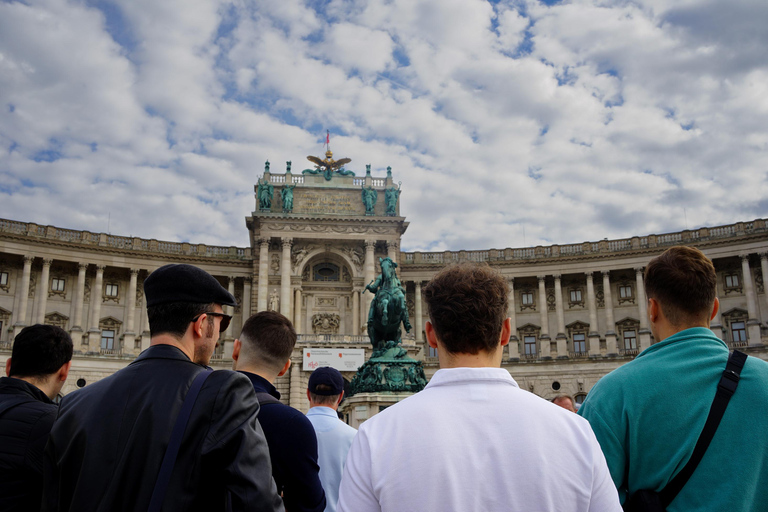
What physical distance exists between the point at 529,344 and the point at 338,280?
1764 cm

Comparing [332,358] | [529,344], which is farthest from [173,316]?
[529,344]

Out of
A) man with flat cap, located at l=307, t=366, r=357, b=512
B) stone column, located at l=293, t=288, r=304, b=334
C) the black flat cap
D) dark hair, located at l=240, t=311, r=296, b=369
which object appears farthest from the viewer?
stone column, located at l=293, t=288, r=304, b=334

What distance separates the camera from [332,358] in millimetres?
49750

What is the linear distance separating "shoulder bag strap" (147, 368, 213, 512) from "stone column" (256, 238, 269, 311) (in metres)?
52.3

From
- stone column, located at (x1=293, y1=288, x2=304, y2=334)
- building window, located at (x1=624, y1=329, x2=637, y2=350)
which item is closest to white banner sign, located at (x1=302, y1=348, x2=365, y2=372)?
stone column, located at (x1=293, y1=288, x2=304, y2=334)

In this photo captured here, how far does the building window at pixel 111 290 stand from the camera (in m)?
58.0

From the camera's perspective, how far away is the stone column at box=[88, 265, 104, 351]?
5409 cm

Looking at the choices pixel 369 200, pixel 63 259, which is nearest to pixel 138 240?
pixel 63 259

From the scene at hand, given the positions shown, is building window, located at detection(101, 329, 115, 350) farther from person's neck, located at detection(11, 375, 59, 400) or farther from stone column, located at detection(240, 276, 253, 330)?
person's neck, located at detection(11, 375, 59, 400)

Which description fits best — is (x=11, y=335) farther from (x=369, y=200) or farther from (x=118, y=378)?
(x=118, y=378)

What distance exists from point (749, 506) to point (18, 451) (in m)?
4.18

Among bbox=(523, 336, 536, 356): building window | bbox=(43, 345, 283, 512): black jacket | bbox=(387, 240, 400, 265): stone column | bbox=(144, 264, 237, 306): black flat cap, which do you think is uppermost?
bbox=(387, 240, 400, 265): stone column

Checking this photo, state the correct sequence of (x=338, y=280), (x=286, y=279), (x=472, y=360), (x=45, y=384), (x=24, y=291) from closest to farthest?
(x=472, y=360) < (x=45, y=384) < (x=24, y=291) < (x=286, y=279) < (x=338, y=280)

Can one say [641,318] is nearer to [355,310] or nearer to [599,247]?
[599,247]
